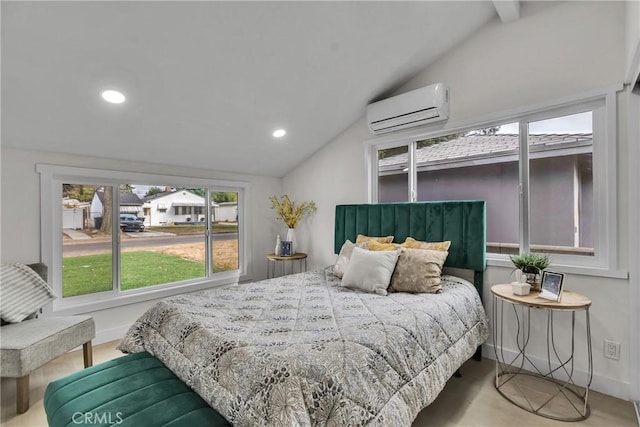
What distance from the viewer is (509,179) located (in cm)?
273

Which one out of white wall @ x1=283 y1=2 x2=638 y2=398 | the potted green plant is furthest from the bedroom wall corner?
the potted green plant

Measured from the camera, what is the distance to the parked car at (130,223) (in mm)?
3255

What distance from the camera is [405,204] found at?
312cm

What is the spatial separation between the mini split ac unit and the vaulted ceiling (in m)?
0.20

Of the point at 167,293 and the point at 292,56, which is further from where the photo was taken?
the point at 167,293

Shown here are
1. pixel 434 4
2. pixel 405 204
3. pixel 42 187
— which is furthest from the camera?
pixel 405 204

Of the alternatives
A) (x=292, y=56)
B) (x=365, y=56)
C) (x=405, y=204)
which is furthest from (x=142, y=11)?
(x=405, y=204)

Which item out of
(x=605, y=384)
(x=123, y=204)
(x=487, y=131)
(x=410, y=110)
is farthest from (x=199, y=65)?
(x=605, y=384)

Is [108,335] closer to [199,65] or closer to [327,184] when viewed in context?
[199,65]

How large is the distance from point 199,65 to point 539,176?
2858mm

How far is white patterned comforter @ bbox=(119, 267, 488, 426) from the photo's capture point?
3.93ft

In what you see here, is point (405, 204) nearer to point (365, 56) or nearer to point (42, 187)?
point (365, 56)

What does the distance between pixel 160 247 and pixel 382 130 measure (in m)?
2.85

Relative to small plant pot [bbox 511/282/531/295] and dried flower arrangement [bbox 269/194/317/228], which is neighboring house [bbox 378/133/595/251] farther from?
dried flower arrangement [bbox 269/194/317/228]
